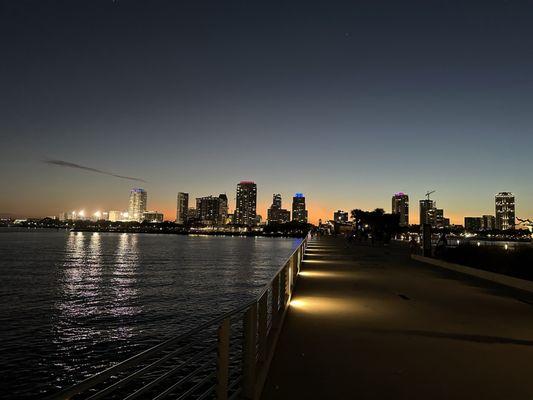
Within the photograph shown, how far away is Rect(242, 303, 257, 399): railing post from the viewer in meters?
4.74

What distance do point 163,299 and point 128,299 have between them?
5.95ft

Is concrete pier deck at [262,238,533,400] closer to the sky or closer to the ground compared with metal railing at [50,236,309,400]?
closer to the ground

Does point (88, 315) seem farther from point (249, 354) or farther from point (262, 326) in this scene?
point (249, 354)

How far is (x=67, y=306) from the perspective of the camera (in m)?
23.0

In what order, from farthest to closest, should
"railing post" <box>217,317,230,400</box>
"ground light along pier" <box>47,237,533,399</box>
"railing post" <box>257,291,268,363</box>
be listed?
1. "railing post" <box>257,291,268,363</box>
2. "ground light along pier" <box>47,237,533,399</box>
3. "railing post" <box>217,317,230,400</box>

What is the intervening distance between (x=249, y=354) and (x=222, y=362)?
2.46 ft

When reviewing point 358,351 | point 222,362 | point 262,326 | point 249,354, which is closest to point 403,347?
point 358,351

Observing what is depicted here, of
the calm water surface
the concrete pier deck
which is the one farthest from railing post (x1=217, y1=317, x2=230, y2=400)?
the calm water surface

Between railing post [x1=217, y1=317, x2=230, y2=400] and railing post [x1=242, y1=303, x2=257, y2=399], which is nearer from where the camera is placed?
railing post [x1=217, y1=317, x2=230, y2=400]

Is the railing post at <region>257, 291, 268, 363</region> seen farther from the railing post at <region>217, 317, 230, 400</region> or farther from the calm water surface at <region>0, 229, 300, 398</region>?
the calm water surface at <region>0, 229, 300, 398</region>

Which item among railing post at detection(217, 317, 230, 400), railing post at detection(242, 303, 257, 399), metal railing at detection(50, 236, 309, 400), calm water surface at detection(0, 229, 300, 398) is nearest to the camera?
metal railing at detection(50, 236, 309, 400)

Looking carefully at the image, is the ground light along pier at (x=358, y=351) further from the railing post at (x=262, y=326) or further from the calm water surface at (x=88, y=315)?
the calm water surface at (x=88, y=315)

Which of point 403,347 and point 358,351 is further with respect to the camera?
point 403,347

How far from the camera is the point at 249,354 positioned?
479 cm
